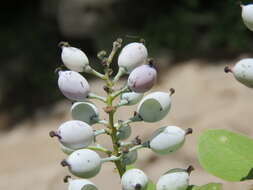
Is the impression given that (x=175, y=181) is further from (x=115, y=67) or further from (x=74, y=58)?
(x=115, y=67)

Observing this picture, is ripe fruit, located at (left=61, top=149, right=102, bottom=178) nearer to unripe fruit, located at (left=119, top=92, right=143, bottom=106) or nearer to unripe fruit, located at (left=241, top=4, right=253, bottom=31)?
unripe fruit, located at (left=119, top=92, right=143, bottom=106)

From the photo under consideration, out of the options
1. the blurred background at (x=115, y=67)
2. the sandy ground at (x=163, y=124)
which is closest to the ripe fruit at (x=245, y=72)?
the sandy ground at (x=163, y=124)

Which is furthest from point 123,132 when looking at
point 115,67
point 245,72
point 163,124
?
point 115,67

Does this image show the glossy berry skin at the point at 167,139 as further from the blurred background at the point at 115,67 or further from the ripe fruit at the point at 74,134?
the blurred background at the point at 115,67

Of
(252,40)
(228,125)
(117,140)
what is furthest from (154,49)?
(117,140)

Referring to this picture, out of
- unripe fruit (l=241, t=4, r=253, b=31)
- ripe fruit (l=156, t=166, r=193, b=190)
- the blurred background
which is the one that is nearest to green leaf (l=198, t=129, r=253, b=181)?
ripe fruit (l=156, t=166, r=193, b=190)

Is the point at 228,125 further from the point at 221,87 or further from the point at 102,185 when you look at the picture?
the point at 102,185
